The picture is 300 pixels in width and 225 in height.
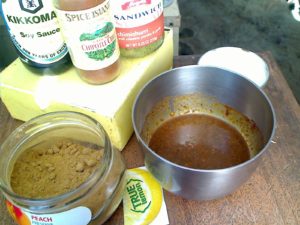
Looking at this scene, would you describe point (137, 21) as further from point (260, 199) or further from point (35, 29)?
point (260, 199)

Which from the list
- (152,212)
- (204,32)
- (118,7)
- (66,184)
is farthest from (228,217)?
(204,32)

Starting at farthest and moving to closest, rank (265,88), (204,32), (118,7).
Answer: (204,32) → (265,88) → (118,7)

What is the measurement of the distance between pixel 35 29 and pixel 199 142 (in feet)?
0.90

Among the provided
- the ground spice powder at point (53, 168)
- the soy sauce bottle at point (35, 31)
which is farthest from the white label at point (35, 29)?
the ground spice powder at point (53, 168)

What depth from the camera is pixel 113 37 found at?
45 cm

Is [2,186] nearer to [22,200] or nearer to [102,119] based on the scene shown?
[22,200]

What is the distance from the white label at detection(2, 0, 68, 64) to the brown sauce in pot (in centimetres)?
19

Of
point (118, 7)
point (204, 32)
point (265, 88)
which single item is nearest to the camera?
point (118, 7)

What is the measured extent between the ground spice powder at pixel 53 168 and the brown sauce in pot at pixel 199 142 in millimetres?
100

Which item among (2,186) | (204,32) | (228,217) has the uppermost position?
(2,186)

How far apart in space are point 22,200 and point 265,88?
1.42 feet

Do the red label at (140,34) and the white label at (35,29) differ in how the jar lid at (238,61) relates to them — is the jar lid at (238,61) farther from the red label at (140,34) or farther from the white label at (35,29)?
the white label at (35,29)

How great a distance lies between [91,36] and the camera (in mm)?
427

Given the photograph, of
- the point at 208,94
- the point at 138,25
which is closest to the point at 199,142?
the point at 208,94
